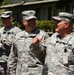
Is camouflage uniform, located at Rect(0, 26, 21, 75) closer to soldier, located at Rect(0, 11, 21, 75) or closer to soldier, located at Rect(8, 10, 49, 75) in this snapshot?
soldier, located at Rect(0, 11, 21, 75)

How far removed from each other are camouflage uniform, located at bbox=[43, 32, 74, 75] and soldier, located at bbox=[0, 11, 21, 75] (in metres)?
2.30

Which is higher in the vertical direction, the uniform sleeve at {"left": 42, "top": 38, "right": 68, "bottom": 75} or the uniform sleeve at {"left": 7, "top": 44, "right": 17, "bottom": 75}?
the uniform sleeve at {"left": 42, "top": 38, "right": 68, "bottom": 75}

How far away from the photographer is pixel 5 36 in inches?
289

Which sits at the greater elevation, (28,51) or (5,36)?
(28,51)

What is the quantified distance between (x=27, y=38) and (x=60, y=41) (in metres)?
1.00

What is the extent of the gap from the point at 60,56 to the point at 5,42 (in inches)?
99.8

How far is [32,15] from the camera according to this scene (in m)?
5.86

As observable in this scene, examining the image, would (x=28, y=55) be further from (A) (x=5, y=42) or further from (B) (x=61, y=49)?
(A) (x=5, y=42)

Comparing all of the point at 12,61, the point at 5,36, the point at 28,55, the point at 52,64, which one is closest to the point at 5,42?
the point at 5,36

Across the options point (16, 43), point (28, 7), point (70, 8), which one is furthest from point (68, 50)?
point (28, 7)

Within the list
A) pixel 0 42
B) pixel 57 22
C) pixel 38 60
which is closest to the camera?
pixel 57 22

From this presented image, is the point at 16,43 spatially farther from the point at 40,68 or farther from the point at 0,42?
the point at 0,42

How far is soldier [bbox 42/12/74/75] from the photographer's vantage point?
188 inches

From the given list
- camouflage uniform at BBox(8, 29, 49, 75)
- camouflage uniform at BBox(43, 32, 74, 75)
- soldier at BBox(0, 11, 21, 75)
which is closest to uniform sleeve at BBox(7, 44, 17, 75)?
camouflage uniform at BBox(8, 29, 49, 75)
